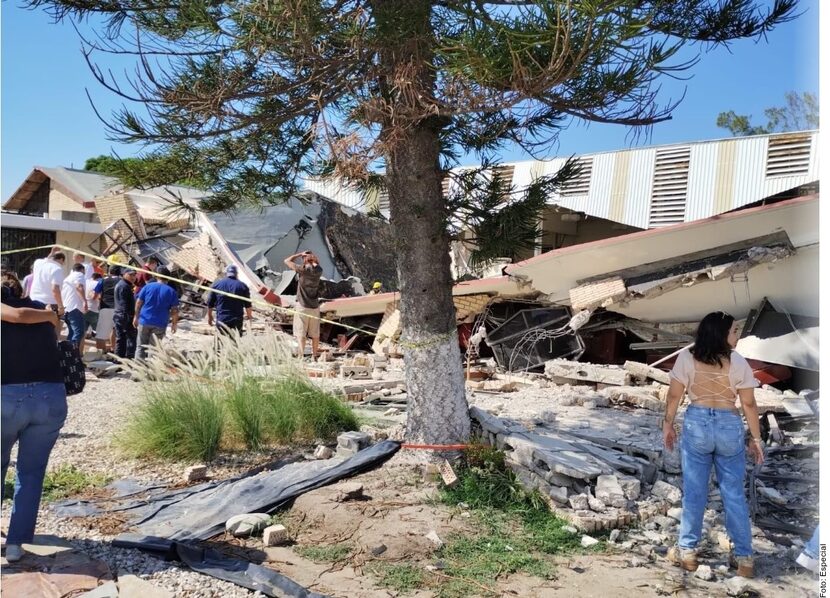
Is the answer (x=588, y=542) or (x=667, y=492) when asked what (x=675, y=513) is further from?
(x=588, y=542)

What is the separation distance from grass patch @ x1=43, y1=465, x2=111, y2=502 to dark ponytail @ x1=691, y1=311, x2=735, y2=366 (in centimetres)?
495

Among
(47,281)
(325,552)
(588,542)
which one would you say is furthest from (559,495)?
(47,281)

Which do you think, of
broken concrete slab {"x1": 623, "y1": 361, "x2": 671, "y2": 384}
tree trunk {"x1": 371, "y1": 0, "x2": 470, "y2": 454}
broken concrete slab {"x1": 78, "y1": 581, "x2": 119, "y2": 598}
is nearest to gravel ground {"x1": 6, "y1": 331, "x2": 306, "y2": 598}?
broken concrete slab {"x1": 78, "y1": 581, "x2": 119, "y2": 598}

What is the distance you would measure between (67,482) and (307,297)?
663 centimetres

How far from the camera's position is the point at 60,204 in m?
25.6

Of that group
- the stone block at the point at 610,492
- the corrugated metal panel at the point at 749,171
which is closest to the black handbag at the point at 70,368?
the stone block at the point at 610,492

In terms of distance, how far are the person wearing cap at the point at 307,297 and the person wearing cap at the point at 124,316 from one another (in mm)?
2660

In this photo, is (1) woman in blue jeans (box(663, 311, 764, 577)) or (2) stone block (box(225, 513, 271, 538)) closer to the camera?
(1) woman in blue jeans (box(663, 311, 764, 577))

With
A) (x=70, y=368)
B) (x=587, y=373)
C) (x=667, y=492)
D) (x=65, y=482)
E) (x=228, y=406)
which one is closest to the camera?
(x=70, y=368)

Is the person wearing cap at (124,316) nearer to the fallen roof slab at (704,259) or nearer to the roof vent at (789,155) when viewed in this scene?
the fallen roof slab at (704,259)

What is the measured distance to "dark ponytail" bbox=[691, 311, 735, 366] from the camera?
4453mm

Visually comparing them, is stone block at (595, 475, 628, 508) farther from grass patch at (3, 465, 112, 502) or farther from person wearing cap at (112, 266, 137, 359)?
person wearing cap at (112, 266, 137, 359)

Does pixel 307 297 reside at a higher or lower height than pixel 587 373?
higher

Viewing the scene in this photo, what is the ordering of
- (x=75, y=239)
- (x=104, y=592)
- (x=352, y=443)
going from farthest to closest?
1. (x=75, y=239)
2. (x=352, y=443)
3. (x=104, y=592)
